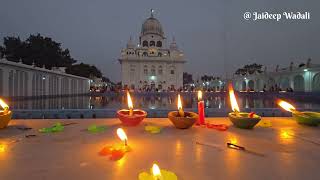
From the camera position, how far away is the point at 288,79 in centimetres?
3934

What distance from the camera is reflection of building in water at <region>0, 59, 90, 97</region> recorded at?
70.8 feet

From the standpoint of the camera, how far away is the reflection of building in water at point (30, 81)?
21.6 metres

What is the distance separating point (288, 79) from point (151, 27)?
49.2 metres

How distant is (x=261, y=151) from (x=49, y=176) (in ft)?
7.77

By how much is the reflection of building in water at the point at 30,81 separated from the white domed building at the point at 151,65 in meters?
32.2

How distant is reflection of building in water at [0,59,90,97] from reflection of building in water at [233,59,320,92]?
34.9 meters

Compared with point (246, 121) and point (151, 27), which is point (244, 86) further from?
point (246, 121)

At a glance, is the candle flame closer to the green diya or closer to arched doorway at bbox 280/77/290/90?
the green diya

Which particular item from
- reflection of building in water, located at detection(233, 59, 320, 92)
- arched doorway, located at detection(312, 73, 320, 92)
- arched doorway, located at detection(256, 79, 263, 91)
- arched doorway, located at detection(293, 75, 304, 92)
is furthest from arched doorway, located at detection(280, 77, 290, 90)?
arched doorway, located at detection(312, 73, 320, 92)

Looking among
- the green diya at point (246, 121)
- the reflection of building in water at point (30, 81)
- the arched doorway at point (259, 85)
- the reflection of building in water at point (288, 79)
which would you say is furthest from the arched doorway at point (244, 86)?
the green diya at point (246, 121)

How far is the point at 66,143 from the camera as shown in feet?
10.6

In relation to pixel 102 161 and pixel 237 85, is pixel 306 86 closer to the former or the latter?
pixel 237 85

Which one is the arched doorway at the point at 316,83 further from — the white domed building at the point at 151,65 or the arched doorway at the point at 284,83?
the white domed building at the point at 151,65

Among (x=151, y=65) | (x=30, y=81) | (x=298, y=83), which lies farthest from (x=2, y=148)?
(x=151, y=65)
